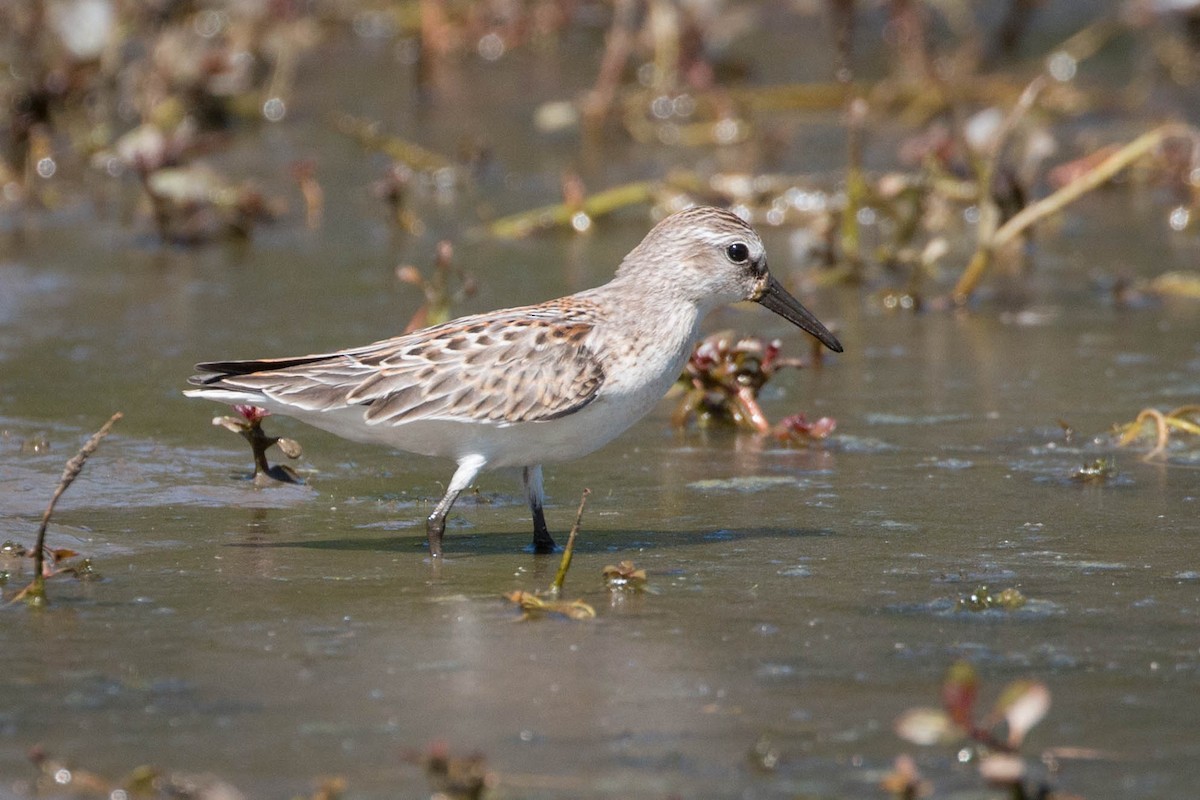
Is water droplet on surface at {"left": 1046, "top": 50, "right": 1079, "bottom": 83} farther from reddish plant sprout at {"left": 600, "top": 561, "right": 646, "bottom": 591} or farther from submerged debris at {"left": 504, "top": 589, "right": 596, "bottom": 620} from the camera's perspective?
submerged debris at {"left": 504, "top": 589, "right": 596, "bottom": 620}

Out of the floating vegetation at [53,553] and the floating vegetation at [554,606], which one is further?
the floating vegetation at [554,606]

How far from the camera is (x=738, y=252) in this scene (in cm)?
757

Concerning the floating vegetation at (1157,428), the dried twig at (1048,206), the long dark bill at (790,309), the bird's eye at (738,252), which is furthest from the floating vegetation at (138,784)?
the dried twig at (1048,206)

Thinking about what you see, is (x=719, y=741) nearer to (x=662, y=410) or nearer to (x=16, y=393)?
(x=662, y=410)

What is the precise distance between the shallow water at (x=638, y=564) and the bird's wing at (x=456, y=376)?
547 mm

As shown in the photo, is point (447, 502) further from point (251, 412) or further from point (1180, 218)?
point (1180, 218)

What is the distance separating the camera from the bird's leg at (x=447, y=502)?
22.4 feet

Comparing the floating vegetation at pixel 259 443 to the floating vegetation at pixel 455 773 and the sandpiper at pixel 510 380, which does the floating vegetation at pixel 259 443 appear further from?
the floating vegetation at pixel 455 773

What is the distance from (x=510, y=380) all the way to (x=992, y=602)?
6.71 feet

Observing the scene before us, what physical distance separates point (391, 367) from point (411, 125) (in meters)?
9.67

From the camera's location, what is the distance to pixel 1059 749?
4.85 meters

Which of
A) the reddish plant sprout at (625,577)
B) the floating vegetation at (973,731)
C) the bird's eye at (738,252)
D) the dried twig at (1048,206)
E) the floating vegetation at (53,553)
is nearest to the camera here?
the floating vegetation at (973,731)

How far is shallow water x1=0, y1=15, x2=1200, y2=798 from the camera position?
494 centimetres

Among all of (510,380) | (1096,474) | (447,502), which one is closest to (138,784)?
(447,502)
